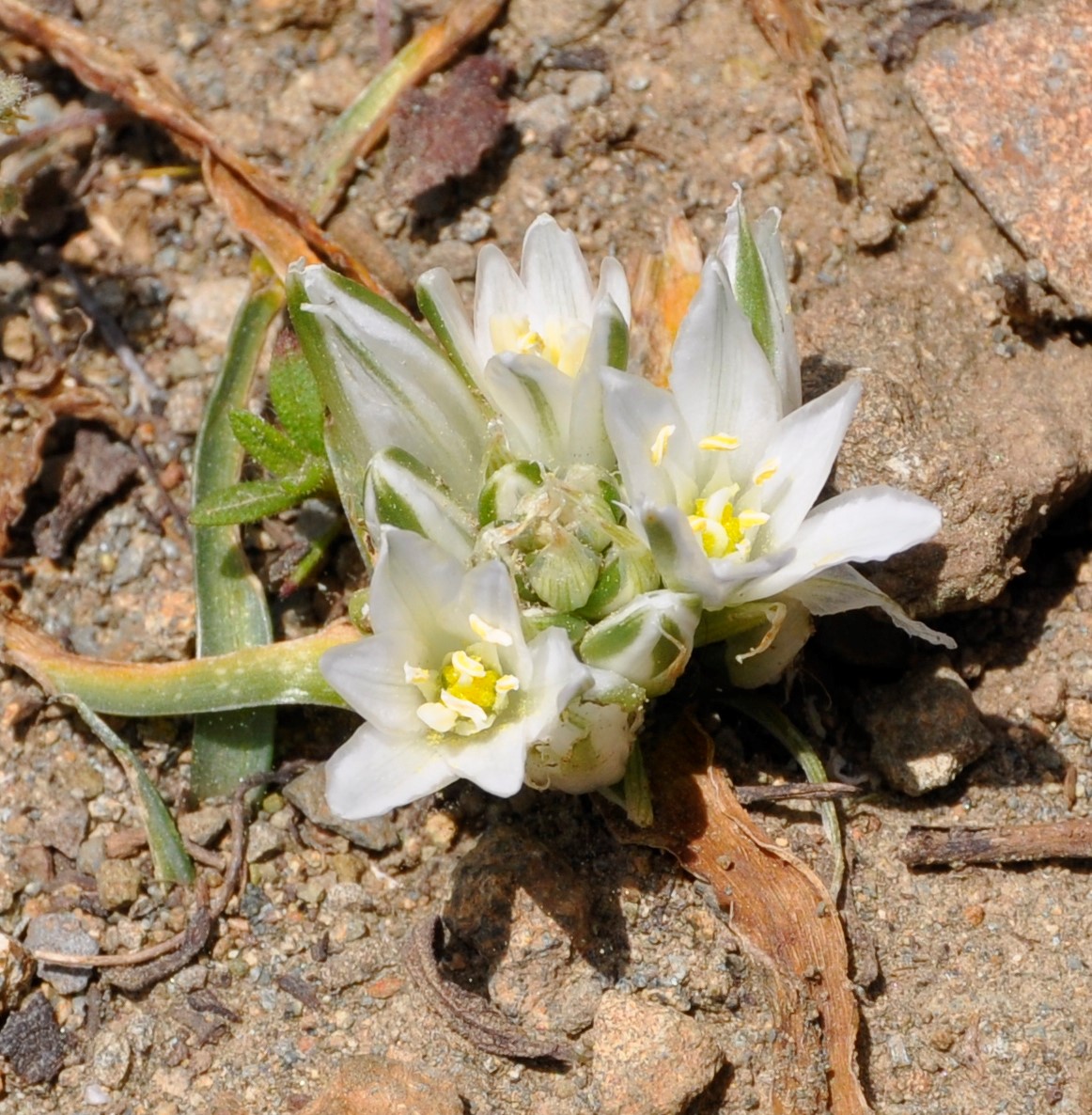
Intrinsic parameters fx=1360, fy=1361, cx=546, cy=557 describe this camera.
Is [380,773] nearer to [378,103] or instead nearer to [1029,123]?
[378,103]

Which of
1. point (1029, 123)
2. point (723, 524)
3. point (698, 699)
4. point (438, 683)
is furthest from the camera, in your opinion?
point (1029, 123)

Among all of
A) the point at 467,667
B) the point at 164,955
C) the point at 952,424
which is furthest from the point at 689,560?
the point at 164,955

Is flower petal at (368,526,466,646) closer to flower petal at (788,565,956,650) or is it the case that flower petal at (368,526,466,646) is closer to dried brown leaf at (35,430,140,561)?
flower petal at (788,565,956,650)

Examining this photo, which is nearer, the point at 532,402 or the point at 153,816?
the point at 532,402

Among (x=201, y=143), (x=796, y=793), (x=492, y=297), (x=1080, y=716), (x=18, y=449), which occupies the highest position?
(x=201, y=143)

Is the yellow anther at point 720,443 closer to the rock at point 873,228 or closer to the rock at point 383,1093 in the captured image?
the rock at point 873,228

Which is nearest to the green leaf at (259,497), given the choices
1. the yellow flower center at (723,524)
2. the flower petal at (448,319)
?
the flower petal at (448,319)

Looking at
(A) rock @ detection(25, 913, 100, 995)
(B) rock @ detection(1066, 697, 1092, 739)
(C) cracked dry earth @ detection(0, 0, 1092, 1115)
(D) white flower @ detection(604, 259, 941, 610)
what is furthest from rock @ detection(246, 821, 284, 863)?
(B) rock @ detection(1066, 697, 1092, 739)

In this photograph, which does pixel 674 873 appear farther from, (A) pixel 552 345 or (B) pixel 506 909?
(A) pixel 552 345
